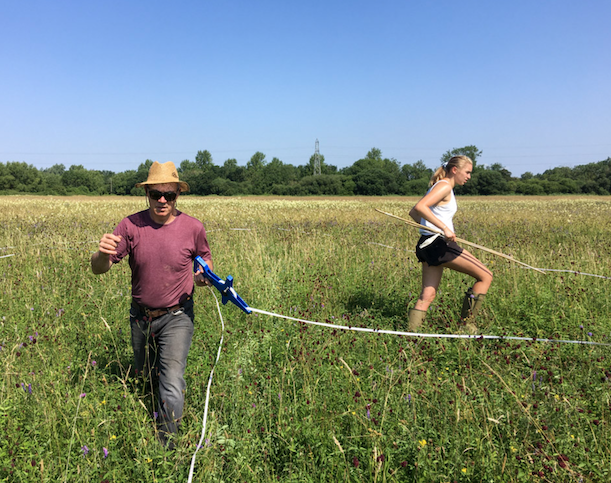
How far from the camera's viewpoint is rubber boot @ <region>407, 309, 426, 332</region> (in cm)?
433

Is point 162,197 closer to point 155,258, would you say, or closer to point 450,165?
point 155,258

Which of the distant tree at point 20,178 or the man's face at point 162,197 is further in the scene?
the distant tree at point 20,178

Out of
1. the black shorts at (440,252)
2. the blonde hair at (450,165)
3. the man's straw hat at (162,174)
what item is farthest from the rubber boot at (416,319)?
the man's straw hat at (162,174)

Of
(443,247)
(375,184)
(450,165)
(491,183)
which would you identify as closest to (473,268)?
(443,247)

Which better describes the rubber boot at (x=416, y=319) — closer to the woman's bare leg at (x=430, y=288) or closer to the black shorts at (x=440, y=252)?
the woman's bare leg at (x=430, y=288)

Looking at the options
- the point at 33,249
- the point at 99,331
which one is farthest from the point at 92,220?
the point at 99,331

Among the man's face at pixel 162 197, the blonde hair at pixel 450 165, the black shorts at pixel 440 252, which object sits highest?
the blonde hair at pixel 450 165

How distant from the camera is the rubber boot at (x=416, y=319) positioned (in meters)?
4.33

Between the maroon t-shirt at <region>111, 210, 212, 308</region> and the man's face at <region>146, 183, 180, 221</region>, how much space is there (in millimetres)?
108

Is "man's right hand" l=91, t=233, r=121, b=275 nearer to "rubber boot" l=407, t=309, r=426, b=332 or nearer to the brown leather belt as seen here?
the brown leather belt

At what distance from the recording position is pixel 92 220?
1262 centimetres

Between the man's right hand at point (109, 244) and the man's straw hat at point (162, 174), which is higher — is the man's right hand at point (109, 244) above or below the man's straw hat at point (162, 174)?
below

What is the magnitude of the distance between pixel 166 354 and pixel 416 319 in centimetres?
272

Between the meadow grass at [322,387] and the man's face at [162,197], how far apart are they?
1.25 meters
